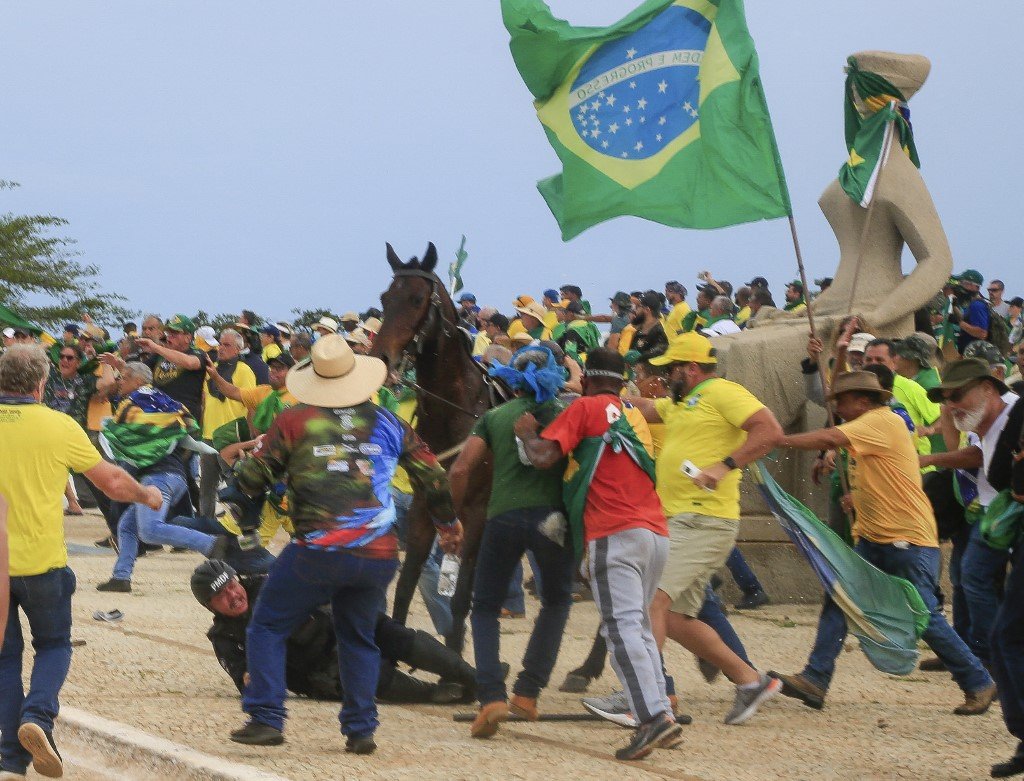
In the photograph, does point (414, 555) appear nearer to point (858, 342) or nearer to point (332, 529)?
point (332, 529)

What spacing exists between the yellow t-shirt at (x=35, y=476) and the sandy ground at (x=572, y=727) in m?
1.14

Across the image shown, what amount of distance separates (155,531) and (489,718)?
5815 millimetres

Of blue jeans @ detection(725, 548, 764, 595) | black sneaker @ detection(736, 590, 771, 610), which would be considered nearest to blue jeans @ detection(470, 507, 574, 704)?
blue jeans @ detection(725, 548, 764, 595)

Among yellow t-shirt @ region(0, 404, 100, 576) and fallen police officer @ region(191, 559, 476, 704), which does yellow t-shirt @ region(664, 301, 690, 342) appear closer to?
fallen police officer @ region(191, 559, 476, 704)

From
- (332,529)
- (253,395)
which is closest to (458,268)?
(253,395)

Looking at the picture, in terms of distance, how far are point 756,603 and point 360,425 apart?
580cm

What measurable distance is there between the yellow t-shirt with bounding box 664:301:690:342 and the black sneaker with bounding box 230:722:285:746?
951cm

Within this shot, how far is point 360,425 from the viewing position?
6.96m

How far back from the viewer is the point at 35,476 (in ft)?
21.4

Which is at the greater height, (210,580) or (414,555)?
(210,580)

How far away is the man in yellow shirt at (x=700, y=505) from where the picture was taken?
771 cm

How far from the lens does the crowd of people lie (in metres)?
6.57

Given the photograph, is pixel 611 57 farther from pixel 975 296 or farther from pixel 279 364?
pixel 975 296

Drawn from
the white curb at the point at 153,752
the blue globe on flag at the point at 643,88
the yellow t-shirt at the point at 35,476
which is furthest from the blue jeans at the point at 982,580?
the yellow t-shirt at the point at 35,476
